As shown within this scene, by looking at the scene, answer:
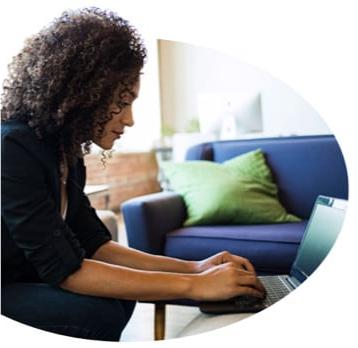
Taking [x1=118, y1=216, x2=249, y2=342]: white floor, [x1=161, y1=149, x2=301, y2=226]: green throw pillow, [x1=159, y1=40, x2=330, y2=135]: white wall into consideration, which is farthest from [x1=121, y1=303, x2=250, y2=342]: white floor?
[x1=159, y1=40, x2=330, y2=135]: white wall

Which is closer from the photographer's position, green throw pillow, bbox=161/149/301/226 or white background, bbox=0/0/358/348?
white background, bbox=0/0/358/348

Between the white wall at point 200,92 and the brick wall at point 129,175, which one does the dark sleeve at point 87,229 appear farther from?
the brick wall at point 129,175

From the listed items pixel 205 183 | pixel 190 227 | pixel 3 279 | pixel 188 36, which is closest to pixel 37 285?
pixel 3 279

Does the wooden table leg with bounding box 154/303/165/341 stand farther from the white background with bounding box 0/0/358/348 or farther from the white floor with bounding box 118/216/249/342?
the white background with bounding box 0/0/358/348

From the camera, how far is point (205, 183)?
3.11 feet

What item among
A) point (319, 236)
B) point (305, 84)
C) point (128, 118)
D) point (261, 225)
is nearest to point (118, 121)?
point (128, 118)

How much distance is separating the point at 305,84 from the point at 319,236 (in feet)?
0.85

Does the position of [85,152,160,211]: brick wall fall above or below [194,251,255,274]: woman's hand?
below

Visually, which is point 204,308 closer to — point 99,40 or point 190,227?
point 99,40

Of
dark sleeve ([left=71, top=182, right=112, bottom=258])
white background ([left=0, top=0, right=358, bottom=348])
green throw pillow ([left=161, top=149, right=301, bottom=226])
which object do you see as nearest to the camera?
white background ([left=0, top=0, right=358, bottom=348])

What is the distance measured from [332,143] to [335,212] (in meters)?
0.49

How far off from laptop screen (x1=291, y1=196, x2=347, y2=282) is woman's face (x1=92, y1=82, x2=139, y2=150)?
8.7 inches

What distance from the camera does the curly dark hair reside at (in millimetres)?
355

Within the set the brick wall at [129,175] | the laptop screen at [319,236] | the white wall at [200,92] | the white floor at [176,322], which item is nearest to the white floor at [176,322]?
the white floor at [176,322]
